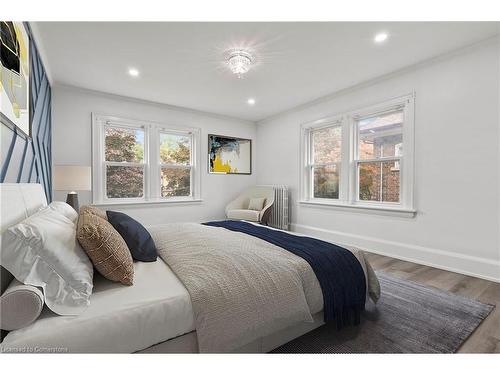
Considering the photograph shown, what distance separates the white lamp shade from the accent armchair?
242cm

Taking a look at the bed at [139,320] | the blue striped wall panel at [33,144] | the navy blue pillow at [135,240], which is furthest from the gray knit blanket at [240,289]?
the blue striped wall panel at [33,144]

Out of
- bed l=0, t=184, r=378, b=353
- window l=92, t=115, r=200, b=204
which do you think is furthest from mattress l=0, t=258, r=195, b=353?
window l=92, t=115, r=200, b=204

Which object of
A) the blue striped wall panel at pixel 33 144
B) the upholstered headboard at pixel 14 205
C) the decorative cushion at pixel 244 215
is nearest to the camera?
the upholstered headboard at pixel 14 205

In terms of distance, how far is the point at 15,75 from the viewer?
5.55ft

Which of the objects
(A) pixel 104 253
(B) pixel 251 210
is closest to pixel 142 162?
(B) pixel 251 210

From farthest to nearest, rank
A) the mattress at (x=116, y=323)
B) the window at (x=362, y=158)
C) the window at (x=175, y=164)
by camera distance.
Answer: the window at (x=175, y=164) → the window at (x=362, y=158) → the mattress at (x=116, y=323)

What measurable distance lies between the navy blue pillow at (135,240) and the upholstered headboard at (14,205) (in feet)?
1.53

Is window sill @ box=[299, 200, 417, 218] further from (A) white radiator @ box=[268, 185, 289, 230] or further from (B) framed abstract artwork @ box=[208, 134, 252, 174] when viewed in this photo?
(B) framed abstract artwork @ box=[208, 134, 252, 174]

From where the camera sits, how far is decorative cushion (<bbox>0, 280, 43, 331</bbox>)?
86 cm

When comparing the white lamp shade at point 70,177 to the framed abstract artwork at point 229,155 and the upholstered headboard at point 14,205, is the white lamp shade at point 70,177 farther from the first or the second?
the framed abstract artwork at point 229,155

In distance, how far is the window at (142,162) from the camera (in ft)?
13.0

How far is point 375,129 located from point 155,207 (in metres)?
3.97

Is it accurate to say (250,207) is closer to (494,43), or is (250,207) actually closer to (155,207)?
(155,207)

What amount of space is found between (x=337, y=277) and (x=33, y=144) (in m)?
3.02
